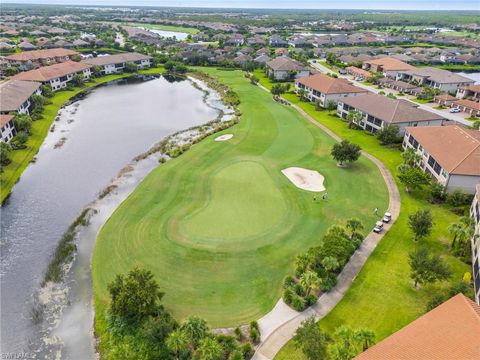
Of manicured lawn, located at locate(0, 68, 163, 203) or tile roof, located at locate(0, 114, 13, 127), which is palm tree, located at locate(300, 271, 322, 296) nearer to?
manicured lawn, located at locate(0, 68, 163, 203)

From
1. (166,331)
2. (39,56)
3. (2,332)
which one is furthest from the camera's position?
(39,56)

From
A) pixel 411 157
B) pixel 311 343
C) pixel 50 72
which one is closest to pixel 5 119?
pixel 50 72

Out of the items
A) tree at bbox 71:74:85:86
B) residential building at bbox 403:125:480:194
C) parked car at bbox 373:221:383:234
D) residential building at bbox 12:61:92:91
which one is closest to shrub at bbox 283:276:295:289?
parked car at bbox 373:221:383:234

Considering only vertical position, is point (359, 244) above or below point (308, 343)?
below

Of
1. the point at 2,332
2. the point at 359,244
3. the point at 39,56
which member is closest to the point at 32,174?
the point at 2,332

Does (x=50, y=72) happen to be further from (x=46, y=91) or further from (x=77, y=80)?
(x=46, y=91)

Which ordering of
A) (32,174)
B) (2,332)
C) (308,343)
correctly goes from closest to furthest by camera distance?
(308,343) < (2,332) < (32,174)

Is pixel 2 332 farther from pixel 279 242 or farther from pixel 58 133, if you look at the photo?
pixel 58 133
